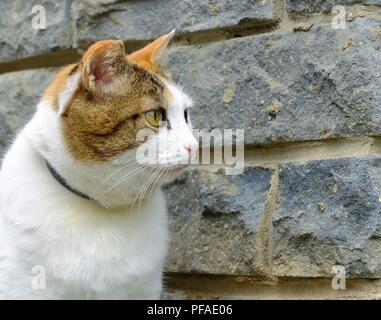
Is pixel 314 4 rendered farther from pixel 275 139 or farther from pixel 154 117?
pixel 154 117

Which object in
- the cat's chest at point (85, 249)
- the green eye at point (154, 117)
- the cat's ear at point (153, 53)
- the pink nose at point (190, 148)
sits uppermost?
the cat's ear at point (153, 53)

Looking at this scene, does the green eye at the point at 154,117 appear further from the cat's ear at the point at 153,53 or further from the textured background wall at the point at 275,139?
the textured background wall at the point at 275,139

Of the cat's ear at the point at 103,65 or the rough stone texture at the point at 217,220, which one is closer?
the cat's ear at the point at 103,65

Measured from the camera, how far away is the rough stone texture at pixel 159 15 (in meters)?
2.10

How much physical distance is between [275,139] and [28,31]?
1.03 metres

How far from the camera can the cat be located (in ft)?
6.05

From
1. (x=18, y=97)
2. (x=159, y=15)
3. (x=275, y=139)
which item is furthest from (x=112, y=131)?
(x=18, y=97)

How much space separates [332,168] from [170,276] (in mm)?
688

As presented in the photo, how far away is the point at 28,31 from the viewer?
101 inches

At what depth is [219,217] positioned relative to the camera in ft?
7.11

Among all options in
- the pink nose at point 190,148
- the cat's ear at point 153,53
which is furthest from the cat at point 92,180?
the cat's ear at point 153,53

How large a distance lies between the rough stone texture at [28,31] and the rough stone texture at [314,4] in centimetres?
83

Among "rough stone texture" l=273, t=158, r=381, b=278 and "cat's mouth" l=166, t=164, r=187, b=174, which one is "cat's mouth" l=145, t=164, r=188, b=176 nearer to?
"cat's mouth" l=166, t=164, r=187, b=174

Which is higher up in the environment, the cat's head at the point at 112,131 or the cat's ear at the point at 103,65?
the cat's ear at the point at 103,65
